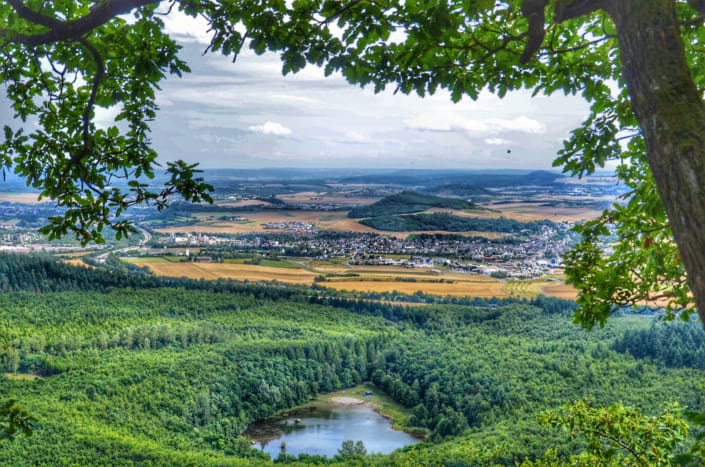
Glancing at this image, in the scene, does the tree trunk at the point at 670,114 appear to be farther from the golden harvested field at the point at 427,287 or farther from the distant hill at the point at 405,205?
the golden harvested field at the point at 427,287

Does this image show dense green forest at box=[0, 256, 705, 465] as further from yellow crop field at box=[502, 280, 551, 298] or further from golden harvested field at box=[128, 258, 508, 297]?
golden harvested field at box=[128, 258, 508, 297]

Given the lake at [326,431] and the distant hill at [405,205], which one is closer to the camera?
the lake at [326,431]

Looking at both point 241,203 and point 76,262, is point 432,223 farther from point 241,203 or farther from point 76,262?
point 76,262

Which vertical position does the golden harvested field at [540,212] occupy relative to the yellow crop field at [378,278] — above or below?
above

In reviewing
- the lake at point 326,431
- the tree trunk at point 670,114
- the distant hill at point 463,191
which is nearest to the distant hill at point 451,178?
the distant hill at point 463,191

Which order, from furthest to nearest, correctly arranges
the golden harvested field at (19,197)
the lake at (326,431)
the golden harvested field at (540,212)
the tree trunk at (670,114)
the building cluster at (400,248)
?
the golden harvested field at (19,197)
the building cluster at (400,248)
the golden harvested field at (540,212)
the lake at (326,431)
the tree trunk at (670,114)

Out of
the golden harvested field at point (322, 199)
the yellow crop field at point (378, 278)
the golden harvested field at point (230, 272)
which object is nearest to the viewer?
the yellow crop field at point (378, 278)

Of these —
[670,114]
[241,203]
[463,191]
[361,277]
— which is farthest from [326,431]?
[670,114]
